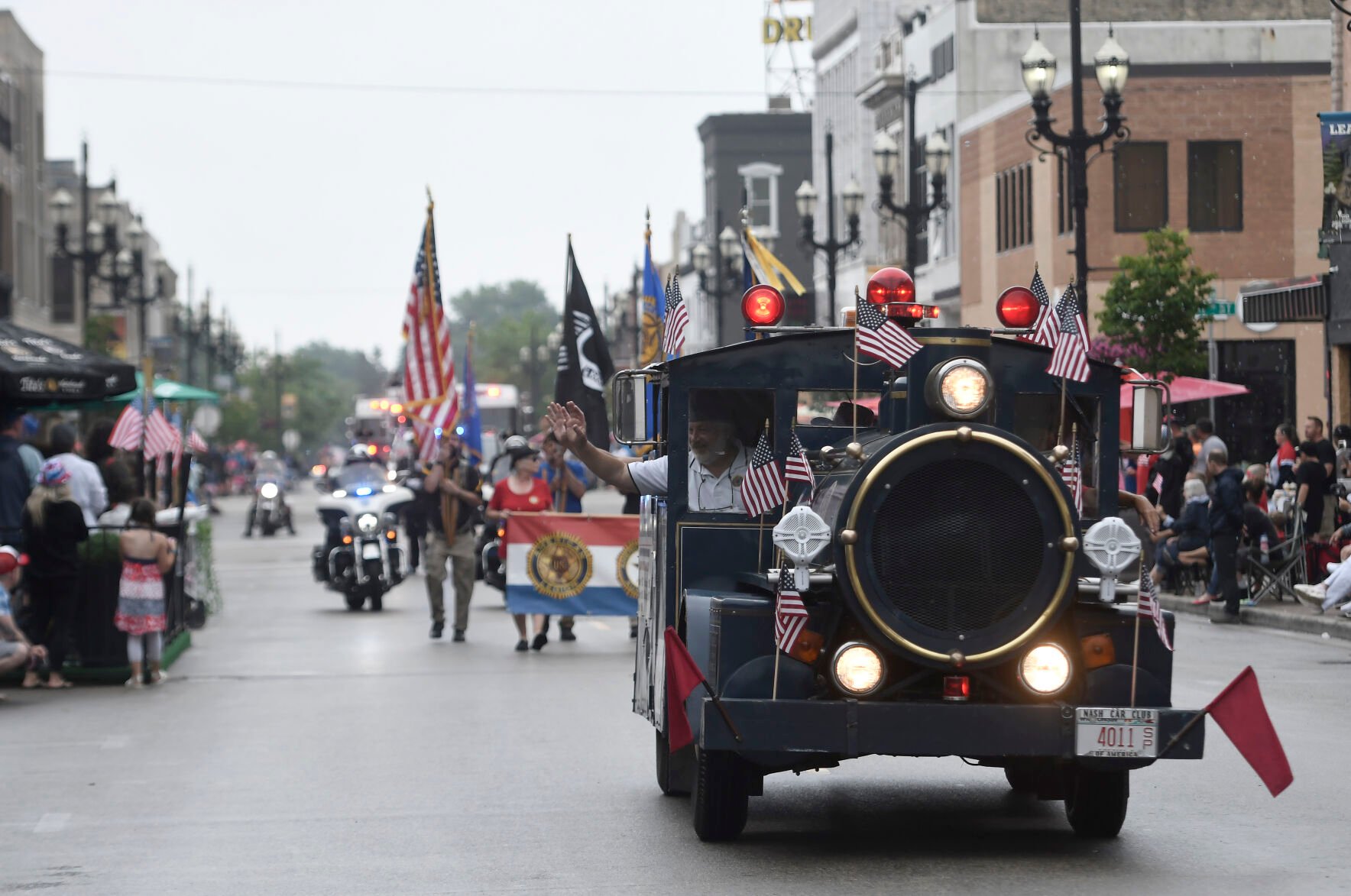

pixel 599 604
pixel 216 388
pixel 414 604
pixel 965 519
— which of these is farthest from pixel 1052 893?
pixel 216 388

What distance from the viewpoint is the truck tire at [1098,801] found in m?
8.99

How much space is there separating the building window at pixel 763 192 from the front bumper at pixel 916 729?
7731 cm

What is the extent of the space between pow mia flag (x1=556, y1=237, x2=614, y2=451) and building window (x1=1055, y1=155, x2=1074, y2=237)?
24341 mm

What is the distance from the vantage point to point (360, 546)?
2558 cm

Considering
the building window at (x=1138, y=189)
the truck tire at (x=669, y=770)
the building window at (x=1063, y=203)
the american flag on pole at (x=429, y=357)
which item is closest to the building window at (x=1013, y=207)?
the building window at (x=1063, y=203)

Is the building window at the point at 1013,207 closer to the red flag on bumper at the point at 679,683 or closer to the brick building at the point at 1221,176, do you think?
the brick building at the point at 1221,176

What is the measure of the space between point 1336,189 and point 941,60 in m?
29.8

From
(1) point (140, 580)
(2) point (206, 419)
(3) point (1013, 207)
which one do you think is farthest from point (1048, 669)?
(2) point (206, 419)

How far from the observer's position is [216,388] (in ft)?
286

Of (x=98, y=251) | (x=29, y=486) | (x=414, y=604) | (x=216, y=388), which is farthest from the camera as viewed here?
(x=216, y=388)

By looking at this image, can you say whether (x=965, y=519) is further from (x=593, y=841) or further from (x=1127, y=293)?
(x=1127, y=293)

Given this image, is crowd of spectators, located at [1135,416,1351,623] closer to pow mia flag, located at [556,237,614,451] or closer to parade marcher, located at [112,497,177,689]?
pow mia flag, located at [556,237,614,451]

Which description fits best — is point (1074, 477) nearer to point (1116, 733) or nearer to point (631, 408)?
point (1116, 733)

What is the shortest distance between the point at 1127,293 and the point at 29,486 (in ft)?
55.8
